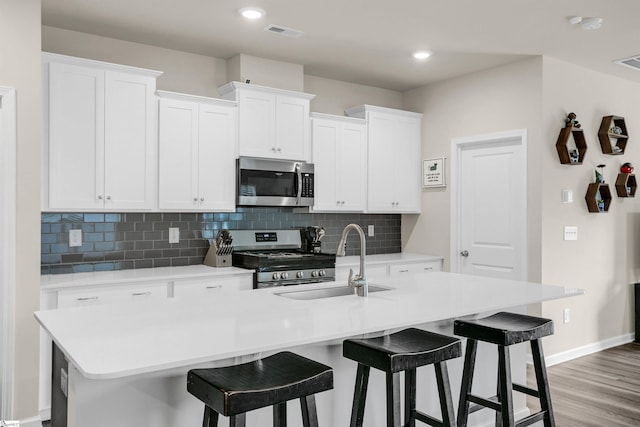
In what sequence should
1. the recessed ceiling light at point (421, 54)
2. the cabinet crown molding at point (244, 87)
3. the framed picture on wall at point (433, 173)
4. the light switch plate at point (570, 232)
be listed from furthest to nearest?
the framed picture on wall at point (433, 173), the light switch plate at point (570, 232), the recessed ceiling light at point (421, 54), the cabinet crown molding at point (244, 87)

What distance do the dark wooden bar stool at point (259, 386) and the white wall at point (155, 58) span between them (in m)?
3.08

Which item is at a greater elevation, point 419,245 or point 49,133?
point 49,133

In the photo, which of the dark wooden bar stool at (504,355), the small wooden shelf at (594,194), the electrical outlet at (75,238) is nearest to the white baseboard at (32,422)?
the electrical outlet at (75,238)

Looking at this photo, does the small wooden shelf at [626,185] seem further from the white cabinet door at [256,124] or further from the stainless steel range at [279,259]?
the white cabinet door at [256,124]

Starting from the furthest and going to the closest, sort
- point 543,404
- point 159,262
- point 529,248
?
point 529,248 < point 159,262 < point 543,404

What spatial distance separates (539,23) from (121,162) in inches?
124

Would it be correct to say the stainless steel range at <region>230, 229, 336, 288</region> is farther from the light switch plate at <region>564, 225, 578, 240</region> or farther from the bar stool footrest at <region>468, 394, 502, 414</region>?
Answer: the light switch plate at <region>564, 225, 578, 240</region>

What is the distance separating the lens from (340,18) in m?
3.65

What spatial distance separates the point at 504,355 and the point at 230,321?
1293mm

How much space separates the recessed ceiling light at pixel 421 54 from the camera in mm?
4402

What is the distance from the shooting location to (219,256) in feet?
13.8

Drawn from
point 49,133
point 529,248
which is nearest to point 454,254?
point 529,248

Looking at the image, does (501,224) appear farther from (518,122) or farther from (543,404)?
(543,404)

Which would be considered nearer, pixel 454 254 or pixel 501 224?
pixel 501 224
